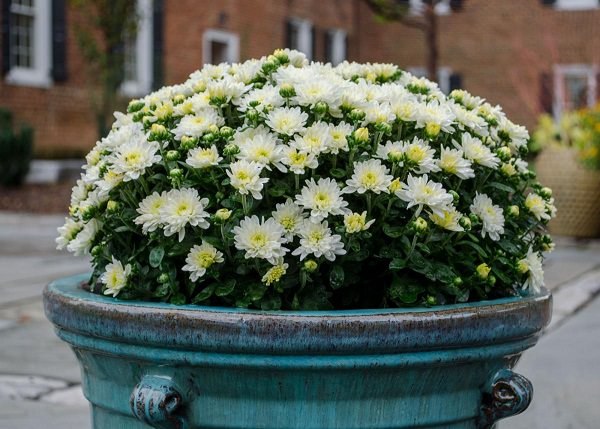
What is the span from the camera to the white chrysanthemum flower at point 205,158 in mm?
1900

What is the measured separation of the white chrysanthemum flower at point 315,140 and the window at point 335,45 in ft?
72.8

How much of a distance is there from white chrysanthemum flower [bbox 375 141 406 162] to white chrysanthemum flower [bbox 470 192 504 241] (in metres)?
0.20

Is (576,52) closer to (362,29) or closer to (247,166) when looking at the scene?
(362,29)

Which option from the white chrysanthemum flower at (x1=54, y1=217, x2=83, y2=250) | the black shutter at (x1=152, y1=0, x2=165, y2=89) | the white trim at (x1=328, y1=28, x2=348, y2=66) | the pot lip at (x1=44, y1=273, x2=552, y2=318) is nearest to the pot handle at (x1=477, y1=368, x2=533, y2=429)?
the pot lip at (x1=44, y1=273, x2=552, y2=318)

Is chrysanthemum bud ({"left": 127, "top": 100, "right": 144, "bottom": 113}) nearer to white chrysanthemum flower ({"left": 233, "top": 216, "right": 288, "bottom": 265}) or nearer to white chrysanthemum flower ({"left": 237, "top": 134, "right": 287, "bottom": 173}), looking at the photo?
white chrysanthemum flower ({"left": 237, "top": 134, "right": 287, "bottom": 173})

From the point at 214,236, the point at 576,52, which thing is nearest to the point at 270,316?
the point at 214,236

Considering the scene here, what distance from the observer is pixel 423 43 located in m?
24.0

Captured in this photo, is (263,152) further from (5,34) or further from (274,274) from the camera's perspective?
(5,34)

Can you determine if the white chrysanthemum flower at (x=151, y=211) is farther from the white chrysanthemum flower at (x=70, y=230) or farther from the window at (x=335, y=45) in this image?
the window at (x=335, y=45)

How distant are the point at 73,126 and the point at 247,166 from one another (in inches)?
581

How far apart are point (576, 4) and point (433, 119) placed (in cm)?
2116

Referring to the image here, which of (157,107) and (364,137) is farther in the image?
(157,107)

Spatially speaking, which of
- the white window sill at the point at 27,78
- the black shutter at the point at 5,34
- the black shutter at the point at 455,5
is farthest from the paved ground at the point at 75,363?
the black shutter at the point at 455,5

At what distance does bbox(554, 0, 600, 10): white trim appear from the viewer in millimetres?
21611
